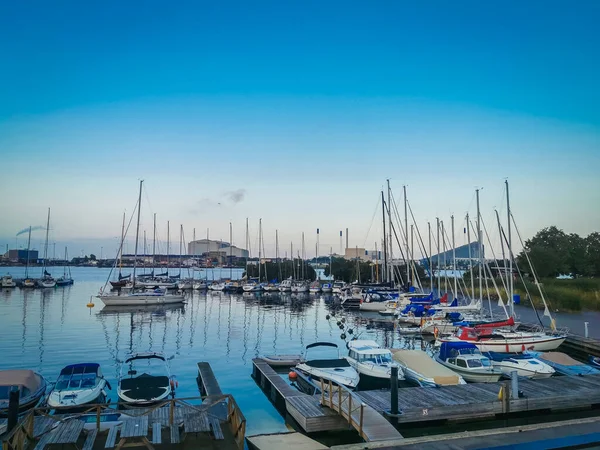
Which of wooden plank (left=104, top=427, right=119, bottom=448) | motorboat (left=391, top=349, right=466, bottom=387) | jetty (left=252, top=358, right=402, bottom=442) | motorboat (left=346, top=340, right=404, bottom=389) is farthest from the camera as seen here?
motorboat (left=346, top=340, right=404, bottom=389)

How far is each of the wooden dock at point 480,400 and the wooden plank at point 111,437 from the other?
982 cm

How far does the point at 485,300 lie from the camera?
71688 millimetres

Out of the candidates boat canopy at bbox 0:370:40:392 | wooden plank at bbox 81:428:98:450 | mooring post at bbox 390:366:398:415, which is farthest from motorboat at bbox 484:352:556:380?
boat canopy at bbox 0:370:40:392

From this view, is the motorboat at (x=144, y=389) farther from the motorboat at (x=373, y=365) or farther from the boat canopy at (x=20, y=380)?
Result: the motorboat at (x=373, y=365)

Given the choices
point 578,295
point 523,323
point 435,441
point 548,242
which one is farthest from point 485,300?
point 435,441

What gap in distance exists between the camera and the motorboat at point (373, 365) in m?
25.7

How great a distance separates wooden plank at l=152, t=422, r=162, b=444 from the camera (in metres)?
13.6

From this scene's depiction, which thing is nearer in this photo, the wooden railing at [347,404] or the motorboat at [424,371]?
the wooden railing at [347,404]

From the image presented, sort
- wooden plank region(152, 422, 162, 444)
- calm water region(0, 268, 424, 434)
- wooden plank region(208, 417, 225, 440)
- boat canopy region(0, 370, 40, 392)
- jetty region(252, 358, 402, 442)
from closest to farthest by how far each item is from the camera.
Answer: wooden plank region(152, 422, 162, 444), wooden plank region(208, 417, 225, 440), jetty region(252, 358, 402, 442), boat canopy region(0, 370, 40, 392), calm water region(0, 268, 424, 434)

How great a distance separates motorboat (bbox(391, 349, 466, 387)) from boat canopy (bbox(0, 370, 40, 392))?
18958mm

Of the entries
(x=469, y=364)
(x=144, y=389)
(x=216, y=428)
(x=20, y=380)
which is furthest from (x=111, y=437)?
(x=469, y=364)

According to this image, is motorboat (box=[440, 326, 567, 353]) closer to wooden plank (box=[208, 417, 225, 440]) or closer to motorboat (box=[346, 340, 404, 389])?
motorboat (box=[346, 340, 404, 389])

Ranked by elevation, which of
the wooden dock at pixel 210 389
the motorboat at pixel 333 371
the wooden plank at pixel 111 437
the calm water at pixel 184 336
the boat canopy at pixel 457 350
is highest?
the boat canopy at pixel 457 350

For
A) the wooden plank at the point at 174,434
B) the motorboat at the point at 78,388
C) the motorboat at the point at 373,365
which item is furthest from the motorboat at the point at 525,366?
the motorboat at the point at 78,388
